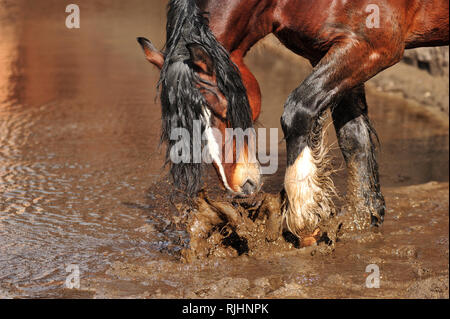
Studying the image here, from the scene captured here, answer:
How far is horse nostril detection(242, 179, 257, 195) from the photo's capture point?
323 centimetres

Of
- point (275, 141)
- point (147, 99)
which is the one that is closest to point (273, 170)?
point (275, 141)

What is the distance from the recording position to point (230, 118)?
10.4ft

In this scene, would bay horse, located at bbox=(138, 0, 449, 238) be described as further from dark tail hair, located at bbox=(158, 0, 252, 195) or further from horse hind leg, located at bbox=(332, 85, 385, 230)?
horse hind leg, located at bbox=(332, 85, 385, 230)

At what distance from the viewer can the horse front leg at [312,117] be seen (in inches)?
133

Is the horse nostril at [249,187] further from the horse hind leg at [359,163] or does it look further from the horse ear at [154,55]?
the horse hind leg at [359,163]

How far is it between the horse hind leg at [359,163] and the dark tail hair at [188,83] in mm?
1004

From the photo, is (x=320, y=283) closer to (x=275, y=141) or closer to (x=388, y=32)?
(x=388, y=32)

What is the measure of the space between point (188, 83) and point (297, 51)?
1.00m

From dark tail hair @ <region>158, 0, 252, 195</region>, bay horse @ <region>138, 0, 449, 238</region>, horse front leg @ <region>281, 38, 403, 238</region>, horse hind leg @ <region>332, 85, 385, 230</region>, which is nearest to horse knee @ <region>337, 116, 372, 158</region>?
horse hind leg @ <region>332, 85, 385, 230</region>

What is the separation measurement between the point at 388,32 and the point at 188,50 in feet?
3.69

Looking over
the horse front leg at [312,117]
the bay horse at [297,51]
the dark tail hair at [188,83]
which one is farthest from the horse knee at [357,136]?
the dark tail hair at [188,83]

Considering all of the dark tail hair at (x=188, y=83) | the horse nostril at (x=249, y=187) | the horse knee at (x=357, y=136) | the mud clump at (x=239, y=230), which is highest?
the dark tail hair at (x=188, y=83)

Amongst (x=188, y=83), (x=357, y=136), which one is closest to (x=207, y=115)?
(x=188, y=83)

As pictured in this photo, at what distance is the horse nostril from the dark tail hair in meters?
0.24
